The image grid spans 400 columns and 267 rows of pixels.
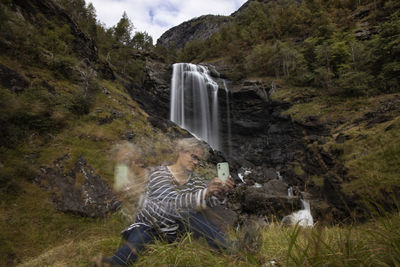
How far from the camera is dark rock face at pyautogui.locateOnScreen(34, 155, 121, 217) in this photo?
6.00 m

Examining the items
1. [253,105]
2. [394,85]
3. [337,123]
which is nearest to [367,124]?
[337,123]

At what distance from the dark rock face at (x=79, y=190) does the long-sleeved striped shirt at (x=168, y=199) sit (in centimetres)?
533

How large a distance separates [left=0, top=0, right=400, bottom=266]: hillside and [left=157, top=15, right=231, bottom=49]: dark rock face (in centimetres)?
5223

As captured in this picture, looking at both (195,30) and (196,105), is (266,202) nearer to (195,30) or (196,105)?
(196,105)

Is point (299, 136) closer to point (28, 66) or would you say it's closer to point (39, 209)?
point (39, 209)

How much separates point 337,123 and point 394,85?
175 inches

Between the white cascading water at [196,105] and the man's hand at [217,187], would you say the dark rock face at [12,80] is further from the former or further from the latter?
the white cascading water at [196,105]

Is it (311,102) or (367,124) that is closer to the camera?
(367,124)

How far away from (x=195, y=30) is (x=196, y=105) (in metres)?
70.9

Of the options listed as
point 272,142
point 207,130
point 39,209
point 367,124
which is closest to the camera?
point 39,209

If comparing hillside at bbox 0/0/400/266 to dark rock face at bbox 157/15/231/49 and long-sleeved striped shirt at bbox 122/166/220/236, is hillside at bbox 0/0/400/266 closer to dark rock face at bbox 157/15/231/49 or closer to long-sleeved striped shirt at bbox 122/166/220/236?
long-sleeved striped shirt at bbox 122/166/220/236

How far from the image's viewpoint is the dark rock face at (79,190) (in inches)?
236

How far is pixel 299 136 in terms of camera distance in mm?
16594

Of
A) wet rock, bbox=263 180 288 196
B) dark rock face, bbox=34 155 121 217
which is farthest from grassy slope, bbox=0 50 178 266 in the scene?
wet rock, bbox=263 180 288 196
